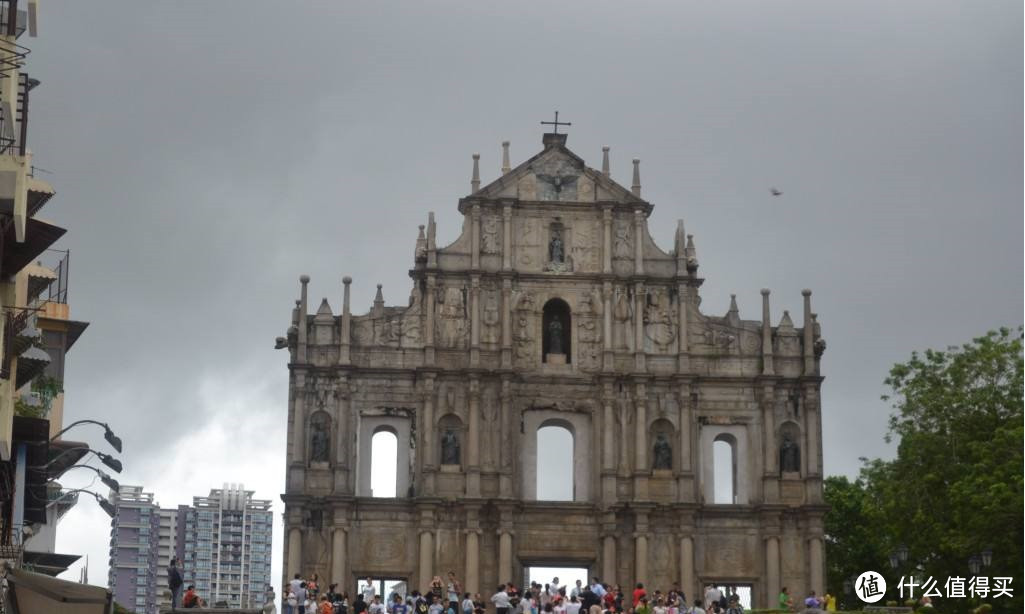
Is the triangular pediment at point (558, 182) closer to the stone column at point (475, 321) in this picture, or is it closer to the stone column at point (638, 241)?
the stone column at point (638, 241)

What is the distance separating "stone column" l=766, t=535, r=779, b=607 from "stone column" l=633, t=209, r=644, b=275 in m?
9.06

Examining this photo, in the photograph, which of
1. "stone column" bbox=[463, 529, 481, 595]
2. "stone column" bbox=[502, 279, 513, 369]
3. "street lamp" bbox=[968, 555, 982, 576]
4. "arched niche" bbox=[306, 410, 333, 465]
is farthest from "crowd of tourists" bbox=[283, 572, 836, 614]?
"stone column" bbox=[502, 279, 513, 369]

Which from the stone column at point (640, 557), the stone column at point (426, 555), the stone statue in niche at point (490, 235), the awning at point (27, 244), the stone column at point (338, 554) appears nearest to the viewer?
the awning at point (27, 244)

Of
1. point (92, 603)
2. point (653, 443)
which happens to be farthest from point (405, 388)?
point (92, 603)

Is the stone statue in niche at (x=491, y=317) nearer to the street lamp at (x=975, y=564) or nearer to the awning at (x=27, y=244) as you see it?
the street lamp at (x=975, y=564)

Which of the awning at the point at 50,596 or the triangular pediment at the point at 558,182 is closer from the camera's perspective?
the awning at the point at 50,596

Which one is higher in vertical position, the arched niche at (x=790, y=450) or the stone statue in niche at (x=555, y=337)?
the stone statue in niche at (x=555, y=337)

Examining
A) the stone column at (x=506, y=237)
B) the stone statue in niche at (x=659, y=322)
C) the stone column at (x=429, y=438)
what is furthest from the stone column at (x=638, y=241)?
the stone column at (x=429, y=438)

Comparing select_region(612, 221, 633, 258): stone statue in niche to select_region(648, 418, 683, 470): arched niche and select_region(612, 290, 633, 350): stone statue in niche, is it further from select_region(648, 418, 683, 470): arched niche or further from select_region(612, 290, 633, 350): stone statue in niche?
select_region(648, 418, 683, 470): arched niche

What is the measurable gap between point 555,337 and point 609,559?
7114 mm

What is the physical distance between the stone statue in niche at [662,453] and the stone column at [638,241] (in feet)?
16.9

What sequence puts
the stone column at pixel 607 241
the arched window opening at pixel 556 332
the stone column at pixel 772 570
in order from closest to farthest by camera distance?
the stone column at pixel 772 570
the arched window opening at pixel 556 332
the stone column at pixel 607 241

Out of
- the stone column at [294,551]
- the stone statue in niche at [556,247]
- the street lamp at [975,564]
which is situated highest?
the stone statue in niche at [556,247]

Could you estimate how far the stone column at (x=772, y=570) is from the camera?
56375 mm
